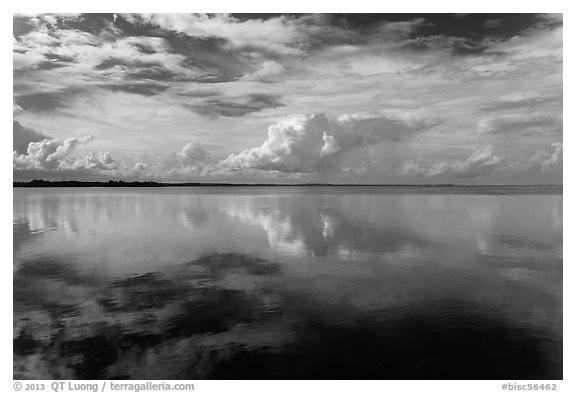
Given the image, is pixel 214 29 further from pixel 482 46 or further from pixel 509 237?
pixel 509 237

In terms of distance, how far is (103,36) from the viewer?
94.1 feet

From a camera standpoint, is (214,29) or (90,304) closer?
(90,304)

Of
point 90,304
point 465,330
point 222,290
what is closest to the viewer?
point 465,330

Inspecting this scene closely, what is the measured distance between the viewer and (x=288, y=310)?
16984mm

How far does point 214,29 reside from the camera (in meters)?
28.6

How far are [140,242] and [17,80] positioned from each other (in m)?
15.9

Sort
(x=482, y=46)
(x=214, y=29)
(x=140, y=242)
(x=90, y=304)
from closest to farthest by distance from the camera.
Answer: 1. (x=90, y=304)
2. (x=214, y=29)
3. (x=482, y=46)
4. (x=140, y=242)

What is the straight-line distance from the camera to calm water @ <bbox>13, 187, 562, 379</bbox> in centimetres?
1318

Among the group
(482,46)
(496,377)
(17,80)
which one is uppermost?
(482,46)

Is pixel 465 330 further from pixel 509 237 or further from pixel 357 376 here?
pixel 509 237

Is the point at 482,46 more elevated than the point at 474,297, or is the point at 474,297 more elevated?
the point at 482,46

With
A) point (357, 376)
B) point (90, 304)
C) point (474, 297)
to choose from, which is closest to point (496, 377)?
point (357, 376)

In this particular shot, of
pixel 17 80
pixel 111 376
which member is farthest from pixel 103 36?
pixel 111 376

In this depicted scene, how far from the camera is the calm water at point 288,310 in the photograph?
13.2 meters
